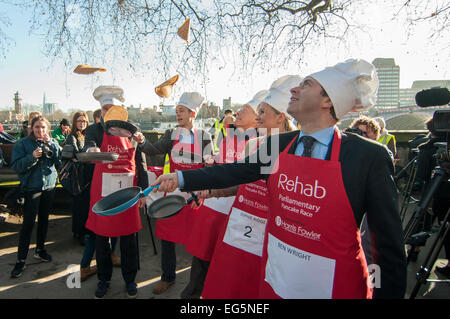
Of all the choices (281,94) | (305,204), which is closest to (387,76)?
(281,94)

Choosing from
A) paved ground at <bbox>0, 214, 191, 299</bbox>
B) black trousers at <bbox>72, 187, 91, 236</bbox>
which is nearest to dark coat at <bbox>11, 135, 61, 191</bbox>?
black trousers at <bbox>72, 187, 91, 236</bbox>

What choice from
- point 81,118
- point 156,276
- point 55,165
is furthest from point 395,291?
point 81,118

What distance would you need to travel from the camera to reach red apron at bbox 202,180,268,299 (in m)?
2.16

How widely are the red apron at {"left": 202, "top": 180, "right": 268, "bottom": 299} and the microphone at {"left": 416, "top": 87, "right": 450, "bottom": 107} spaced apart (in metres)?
1.74

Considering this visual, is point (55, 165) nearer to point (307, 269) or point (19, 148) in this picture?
point (19, 148)

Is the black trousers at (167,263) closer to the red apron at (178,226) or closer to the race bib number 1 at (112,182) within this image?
the red apron at (178,226)

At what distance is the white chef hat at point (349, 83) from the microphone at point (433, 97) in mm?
1341

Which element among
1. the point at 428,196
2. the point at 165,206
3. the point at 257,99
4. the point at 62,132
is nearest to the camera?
the point at 165,206

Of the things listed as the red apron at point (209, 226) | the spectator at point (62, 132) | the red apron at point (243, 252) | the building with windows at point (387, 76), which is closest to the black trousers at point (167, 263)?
the red apron at point (209, 226)

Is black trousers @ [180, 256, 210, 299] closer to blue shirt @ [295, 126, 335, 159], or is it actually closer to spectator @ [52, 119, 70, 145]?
blue shirt @ [295, 126, 335, 159]

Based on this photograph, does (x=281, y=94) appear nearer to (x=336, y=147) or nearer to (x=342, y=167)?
(x=336, y=147)

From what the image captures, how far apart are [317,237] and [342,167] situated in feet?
1.20

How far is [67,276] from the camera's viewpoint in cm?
362

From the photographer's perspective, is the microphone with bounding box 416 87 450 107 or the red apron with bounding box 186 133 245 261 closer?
the microphone with bounding box 416 87 450 107
